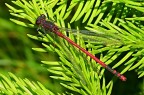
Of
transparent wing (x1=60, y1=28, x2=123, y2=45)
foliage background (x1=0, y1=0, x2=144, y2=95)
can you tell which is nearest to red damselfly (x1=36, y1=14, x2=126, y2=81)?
transparent wing (x1=60, y1=28, x2=123, y2=45)

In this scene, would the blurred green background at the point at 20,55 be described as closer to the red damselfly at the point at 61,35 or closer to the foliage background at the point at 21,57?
the foliage background at the point at 21,57

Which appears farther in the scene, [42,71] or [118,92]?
[42,71]

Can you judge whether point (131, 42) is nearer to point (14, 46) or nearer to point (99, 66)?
point (99, 66)

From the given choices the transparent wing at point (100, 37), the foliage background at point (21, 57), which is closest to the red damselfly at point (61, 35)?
the transparent wing at point (100, 37)

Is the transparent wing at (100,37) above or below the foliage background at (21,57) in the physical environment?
above

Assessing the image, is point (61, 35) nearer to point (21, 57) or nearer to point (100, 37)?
point (100, 37)

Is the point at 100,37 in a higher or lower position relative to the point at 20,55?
higher

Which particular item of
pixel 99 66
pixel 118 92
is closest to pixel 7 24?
pixel 118 92

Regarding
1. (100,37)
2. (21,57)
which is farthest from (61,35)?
(21,57)
